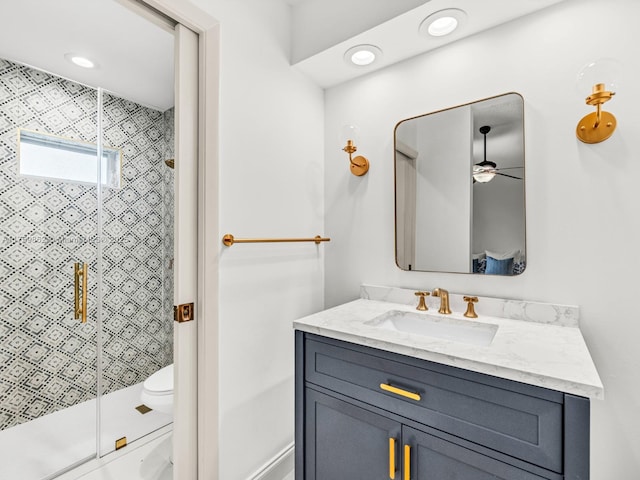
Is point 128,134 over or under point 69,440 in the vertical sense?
over

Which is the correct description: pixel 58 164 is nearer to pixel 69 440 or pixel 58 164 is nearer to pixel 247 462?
pixel 69 440

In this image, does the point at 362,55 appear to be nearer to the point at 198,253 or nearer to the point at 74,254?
the point at 198,253

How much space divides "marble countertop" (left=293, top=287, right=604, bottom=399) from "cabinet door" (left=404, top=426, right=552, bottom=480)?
0.25 m

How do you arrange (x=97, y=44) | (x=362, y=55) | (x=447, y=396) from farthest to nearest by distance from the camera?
(x=362, y=55) < (x=97, y=44) < (x=447, y=396)

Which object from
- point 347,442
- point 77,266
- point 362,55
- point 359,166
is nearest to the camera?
point 347,442

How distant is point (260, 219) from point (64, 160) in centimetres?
136

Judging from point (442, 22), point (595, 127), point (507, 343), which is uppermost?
point (442, 22)

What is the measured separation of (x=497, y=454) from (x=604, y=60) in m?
1.28

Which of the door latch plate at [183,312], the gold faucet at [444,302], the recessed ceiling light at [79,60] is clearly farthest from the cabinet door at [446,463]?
the recessed ceiling light at [79,60]

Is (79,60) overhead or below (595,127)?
overhead

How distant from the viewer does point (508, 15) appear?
4.31 ft

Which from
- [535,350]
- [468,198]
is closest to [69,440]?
[535,350]

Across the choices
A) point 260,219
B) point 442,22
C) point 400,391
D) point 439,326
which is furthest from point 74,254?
point 442,22

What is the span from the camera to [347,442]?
1.12m
